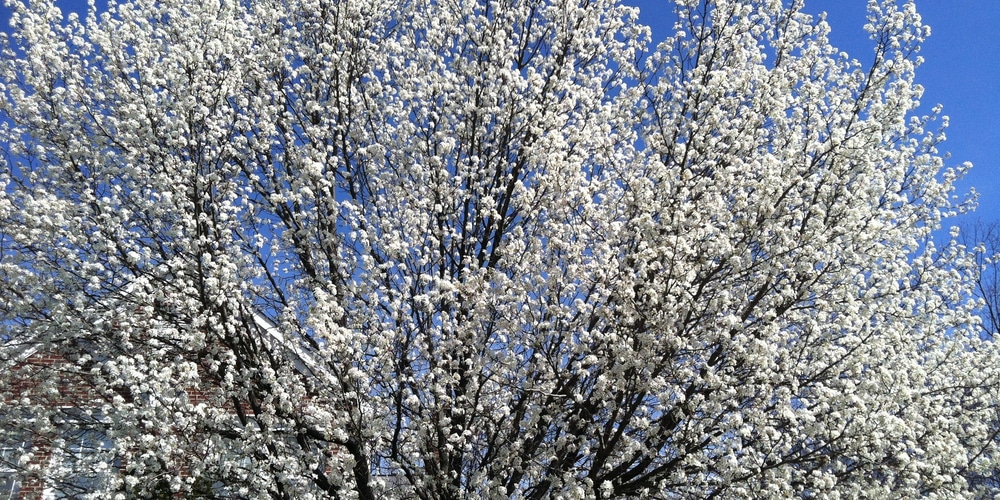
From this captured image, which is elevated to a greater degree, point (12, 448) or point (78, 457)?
point (12, 448)

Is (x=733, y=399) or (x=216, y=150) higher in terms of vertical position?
(x=216, y=150)

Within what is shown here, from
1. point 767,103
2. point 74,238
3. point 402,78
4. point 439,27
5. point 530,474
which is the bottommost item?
point 530,474

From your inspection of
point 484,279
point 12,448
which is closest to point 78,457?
point 12,448

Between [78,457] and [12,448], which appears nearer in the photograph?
[78,457]

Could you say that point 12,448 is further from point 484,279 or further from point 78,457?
point 484,279

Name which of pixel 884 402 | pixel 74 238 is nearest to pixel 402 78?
pixel 74 238

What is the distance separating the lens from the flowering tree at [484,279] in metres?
6.97

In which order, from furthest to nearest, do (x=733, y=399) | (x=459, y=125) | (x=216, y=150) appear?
(x=459, y=125), (x=216, y=150), (x=733, y=399)

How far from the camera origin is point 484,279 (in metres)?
8.08

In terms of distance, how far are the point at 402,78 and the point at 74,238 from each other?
4342 mm

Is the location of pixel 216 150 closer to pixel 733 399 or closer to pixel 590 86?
pixel 590 86

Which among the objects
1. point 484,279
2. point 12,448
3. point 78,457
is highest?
point 484,279

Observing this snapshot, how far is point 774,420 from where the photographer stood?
719 centimetres

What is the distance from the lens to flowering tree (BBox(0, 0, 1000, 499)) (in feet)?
22.9
